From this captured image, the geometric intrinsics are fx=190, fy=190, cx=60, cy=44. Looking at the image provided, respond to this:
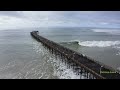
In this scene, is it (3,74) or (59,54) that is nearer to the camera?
(3,74)
